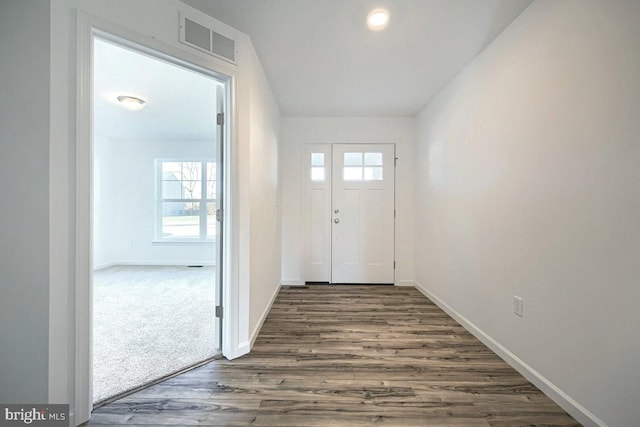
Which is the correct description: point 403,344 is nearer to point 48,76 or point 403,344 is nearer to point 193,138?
point 48,76

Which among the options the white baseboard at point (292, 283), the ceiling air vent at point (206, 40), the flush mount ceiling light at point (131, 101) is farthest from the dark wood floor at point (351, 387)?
the flush mount ceiling light at point (131, 101)

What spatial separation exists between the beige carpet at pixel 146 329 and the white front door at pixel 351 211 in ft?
5.55

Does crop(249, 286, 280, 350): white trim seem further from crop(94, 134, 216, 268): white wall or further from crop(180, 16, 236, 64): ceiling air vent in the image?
crop(94, 134, 216, 268): white wall

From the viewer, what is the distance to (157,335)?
7.29 ft

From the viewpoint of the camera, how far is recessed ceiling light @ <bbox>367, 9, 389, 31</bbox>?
176cm

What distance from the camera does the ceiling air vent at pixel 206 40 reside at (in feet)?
5.43

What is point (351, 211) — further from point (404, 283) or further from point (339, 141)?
point (404, 283)

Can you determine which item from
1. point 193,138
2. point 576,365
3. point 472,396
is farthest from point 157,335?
point 193,138

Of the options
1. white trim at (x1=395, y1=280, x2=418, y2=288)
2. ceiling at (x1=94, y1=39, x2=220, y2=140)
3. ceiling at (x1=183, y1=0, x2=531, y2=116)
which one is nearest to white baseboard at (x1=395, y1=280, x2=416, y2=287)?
white trim at (x1=395, y1=280, x2=418, y2=288)

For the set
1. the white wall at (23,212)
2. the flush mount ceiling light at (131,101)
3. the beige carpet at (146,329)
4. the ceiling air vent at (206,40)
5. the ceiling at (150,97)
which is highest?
the ceiling at (150,97)

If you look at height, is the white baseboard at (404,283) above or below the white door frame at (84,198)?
below

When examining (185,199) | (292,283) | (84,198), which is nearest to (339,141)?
(292,283)

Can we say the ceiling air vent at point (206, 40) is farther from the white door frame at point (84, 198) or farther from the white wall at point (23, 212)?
the white wall at point (23, 212)

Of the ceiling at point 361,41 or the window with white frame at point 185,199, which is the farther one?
the window with white frame at point 185,199
